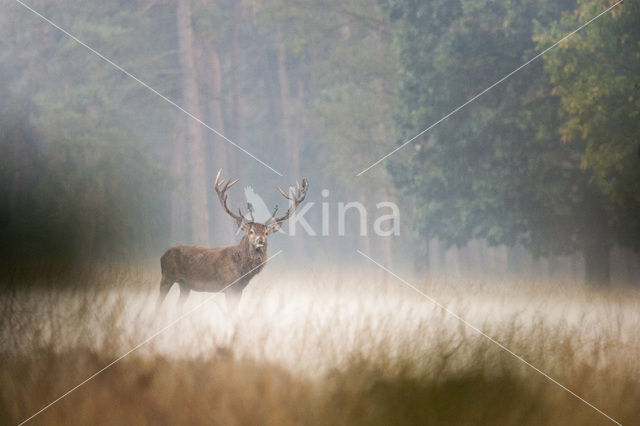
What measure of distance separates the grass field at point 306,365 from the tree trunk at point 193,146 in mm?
21698

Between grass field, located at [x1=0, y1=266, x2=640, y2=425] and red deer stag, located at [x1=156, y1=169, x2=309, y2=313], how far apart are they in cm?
604

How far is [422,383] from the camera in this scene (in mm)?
4598

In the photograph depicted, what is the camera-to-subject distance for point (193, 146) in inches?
1115

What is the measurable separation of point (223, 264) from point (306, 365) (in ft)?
23.8

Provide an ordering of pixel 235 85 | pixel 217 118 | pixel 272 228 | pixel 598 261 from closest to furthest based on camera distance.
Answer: pixel 272 228
pixel 598 261
pixel 217 118
pixel 235 85

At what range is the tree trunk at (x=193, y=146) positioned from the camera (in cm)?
2805

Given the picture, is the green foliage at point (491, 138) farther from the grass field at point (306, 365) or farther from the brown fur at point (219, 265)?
the grass field at point (306, 365)

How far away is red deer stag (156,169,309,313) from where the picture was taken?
1135 centimetres

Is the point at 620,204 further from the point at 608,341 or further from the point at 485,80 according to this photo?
the point at 608,341

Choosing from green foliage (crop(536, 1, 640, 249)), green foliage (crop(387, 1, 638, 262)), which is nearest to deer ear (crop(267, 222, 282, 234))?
green foliage (crop(536, 1, 640, 249))

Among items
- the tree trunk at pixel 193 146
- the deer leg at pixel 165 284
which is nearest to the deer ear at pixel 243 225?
the deer leg at pixel 165 284

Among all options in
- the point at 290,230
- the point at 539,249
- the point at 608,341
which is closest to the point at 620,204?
the point at 539,249

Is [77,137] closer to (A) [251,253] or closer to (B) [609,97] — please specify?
(A) [251,253]

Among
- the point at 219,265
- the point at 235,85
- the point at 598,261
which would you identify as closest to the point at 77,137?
the point at 219,265
